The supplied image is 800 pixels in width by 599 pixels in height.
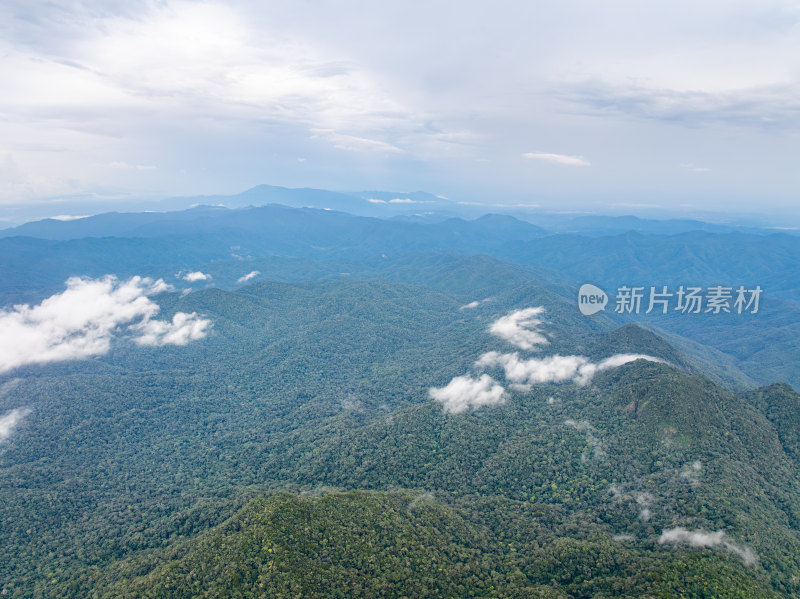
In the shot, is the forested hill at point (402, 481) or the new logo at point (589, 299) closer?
the forested hill at point (402, 481)

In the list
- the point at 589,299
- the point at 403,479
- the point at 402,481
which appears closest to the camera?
the point at 402,481

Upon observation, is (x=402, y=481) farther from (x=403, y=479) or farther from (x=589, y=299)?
(x=589, y=299)

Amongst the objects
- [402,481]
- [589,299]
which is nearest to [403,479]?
[402,481]

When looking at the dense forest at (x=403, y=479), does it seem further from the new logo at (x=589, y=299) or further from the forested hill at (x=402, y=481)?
the new logo at (x=589, y=299)

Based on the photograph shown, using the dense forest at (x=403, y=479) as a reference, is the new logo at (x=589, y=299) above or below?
above

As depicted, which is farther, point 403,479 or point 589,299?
point 589,299

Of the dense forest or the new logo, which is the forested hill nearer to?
the dense forest

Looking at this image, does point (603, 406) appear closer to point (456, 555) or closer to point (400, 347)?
point (456, 555)

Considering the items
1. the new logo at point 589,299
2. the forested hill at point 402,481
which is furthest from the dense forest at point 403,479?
the new logo at point 589,299

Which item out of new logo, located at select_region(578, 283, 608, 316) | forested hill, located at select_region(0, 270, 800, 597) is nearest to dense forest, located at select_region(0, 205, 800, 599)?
forested hill, located at select_region(0, 270, 800, 597)

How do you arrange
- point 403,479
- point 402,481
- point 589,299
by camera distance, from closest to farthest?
1. point 402,481
2. point 403,479
3. point 589,299

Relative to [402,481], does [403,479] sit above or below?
above
